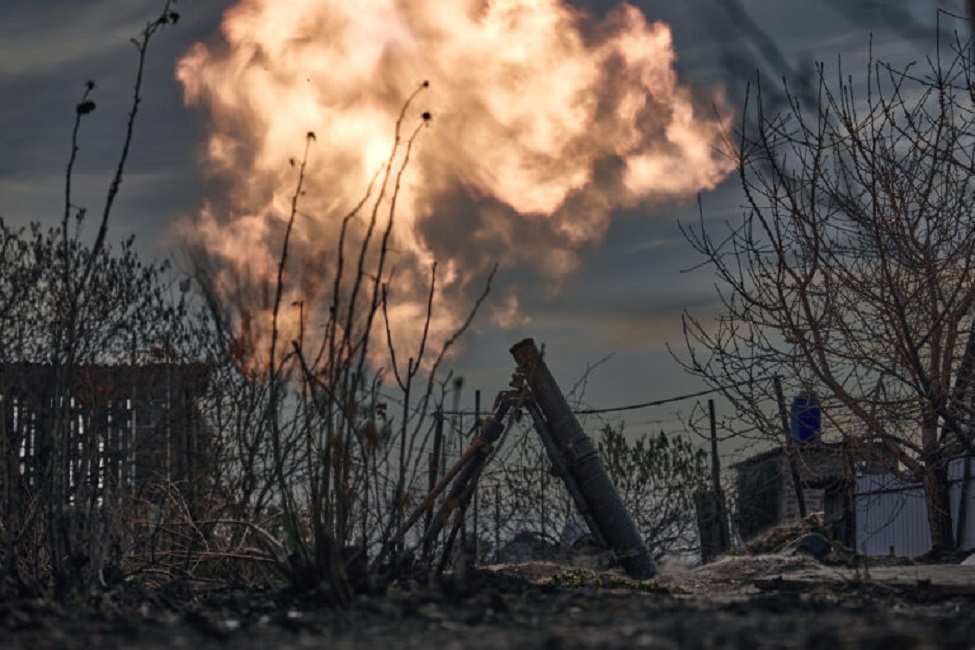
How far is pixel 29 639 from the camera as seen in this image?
3.57 metres

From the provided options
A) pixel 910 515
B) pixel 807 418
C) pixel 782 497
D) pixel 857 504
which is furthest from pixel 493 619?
pixel 782 497

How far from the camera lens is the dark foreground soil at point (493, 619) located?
→ 3.28 metres

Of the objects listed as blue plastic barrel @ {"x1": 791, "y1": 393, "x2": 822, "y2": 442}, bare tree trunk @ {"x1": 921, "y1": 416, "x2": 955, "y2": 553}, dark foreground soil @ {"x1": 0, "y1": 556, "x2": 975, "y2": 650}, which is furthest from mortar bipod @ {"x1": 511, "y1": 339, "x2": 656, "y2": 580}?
bare tree trunk @ {"x1": 921, "y1": 416, "x2": 955, "y2": 553}

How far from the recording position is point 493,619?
12.9ft

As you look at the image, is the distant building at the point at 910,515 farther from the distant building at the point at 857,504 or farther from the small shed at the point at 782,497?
the small shed at the point at 782,497

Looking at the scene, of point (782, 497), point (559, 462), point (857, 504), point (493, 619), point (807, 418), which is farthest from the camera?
point (782, 497)

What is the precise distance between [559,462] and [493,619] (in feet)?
13.9

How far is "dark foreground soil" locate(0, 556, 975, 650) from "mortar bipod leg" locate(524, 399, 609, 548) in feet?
8.65

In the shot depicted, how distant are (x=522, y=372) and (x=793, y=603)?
3.38 metres

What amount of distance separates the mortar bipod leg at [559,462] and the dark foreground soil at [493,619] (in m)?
2.64

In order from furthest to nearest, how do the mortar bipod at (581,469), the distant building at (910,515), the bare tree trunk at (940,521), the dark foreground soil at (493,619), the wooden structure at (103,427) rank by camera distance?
the distant building at (910,515) < the bare tree trunk at (940,521) < the mortar bipod at (581,469) < the wooden structure at (103,427) < the dark foreground soil at (493,619)

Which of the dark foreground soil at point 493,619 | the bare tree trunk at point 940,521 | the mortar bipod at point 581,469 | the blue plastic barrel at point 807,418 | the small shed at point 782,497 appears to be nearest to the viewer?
the dark foreground soil at point 493,619

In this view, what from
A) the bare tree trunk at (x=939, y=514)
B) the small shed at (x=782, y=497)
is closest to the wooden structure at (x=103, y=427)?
the small shed at (x=782, y=497)

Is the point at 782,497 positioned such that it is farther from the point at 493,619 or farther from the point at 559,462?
the point at 493,619
